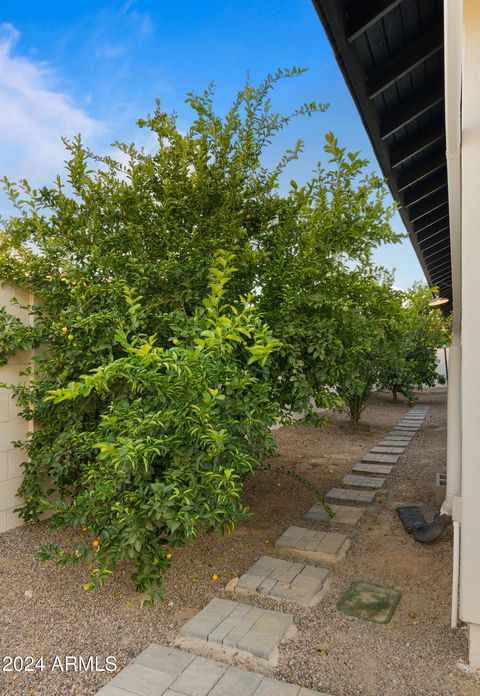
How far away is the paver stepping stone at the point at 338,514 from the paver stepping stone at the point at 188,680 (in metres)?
2.14

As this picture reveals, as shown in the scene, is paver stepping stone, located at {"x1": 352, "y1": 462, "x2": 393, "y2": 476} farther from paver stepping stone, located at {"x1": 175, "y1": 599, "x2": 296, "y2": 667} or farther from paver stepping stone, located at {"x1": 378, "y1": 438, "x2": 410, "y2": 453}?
paver stepping stone, located at {"x1": 175, "y1": 599, "x2": 296, "y2": 667}

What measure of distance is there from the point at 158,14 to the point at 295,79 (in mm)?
2645

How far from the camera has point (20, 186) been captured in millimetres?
3367

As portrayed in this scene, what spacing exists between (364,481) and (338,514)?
1.33 m

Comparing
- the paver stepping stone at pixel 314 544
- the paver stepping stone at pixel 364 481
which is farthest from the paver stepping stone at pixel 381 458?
the paver stepping stone at pixel 314 544

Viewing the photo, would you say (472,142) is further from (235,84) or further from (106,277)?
(106,277)

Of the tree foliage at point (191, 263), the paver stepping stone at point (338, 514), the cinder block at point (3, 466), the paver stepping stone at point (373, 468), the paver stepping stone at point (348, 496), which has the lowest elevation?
the paver stepping stone at point (373, 468)

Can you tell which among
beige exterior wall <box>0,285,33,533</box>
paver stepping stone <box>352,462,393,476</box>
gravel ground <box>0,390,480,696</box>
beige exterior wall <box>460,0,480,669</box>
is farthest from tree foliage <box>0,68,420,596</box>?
paver stepping stone <box>352,462,393,476</box>

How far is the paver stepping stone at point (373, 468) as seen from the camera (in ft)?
19.1

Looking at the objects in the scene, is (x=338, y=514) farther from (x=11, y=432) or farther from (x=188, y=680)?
(x=11, y=432)

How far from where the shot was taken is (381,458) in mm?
6551

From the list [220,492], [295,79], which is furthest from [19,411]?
[295,79]

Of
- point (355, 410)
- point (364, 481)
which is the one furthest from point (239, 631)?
point (355, 410)

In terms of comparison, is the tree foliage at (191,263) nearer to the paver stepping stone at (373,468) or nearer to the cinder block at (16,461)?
the cinder block at (16,461)
